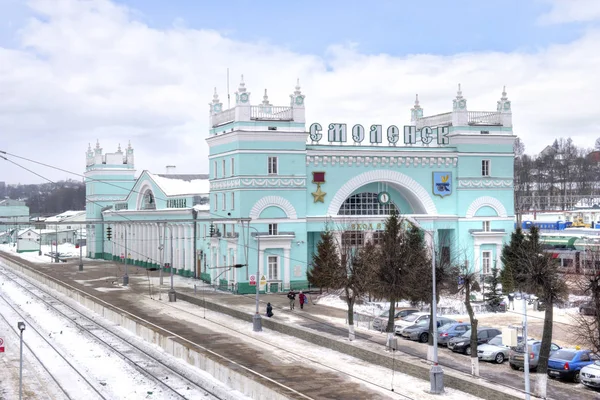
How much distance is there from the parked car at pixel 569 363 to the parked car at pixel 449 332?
801 centimetres

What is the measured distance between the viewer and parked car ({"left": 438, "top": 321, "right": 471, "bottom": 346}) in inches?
1666

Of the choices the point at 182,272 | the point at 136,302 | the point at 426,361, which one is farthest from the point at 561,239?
the point at 426,361

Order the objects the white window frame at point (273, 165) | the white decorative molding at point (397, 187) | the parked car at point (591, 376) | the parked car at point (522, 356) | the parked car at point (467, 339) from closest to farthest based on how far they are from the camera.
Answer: the parked car at point (591, 376), the parked car at point (522, 356), the parked car at point (467, 339), the white window frame at point (273, 165), the white decorative molding at point (397, 187)

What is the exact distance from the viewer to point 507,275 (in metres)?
58.7

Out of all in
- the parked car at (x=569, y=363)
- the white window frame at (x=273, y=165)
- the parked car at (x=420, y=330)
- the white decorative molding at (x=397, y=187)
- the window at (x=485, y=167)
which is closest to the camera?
the parked car at (x=569, y=363)

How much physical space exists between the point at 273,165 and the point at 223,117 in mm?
6509

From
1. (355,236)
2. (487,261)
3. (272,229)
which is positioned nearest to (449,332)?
(355,236)

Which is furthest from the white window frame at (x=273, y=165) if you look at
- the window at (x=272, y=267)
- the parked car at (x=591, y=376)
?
the parked car at (x=591, y=376)

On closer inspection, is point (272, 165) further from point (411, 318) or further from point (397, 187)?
point (411, 318)

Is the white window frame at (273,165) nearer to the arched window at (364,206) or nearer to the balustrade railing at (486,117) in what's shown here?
the arched window at (364,206)

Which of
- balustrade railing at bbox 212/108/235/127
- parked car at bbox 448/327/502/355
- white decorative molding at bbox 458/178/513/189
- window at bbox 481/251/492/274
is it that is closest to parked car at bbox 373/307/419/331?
parked car at bbox 448/327/502/355

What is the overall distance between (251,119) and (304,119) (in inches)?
178

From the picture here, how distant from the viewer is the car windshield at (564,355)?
34500 mm

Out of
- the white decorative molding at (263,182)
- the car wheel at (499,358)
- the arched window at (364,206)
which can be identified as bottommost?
the car wheel at (499,358)
